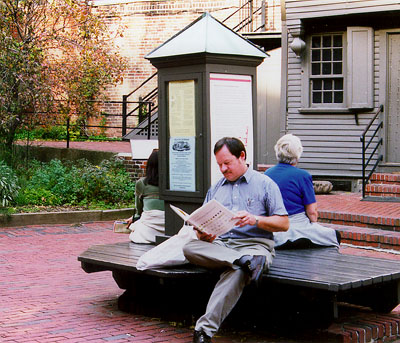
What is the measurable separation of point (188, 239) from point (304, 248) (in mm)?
1264

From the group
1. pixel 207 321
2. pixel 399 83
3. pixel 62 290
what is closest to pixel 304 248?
pixel 207 321

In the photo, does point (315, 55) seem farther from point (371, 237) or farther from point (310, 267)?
point (310, 267)

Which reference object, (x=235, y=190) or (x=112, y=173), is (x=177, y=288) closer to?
(x=235, y=190)

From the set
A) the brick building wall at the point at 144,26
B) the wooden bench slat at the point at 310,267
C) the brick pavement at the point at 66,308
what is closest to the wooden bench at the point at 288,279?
the wooden bench slat at the point at 310,267

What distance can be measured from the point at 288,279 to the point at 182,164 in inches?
75.3

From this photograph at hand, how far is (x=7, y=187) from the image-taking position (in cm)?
1305

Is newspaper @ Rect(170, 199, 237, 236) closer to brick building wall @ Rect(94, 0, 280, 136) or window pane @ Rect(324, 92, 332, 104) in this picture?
window pane @ Rect(324, 92, 332, 104)

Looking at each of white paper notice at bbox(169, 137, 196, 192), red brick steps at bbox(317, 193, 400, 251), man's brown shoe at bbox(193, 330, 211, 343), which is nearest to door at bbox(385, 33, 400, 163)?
red brick steps at bbox(317, 193, 400, 251)

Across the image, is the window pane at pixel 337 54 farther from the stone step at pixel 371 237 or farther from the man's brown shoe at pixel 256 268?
the man's brown shoe at pixel 256 268

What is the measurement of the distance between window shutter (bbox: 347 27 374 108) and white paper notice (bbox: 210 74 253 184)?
858 centimetres

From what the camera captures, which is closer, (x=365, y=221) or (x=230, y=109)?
(x=230, y=109)

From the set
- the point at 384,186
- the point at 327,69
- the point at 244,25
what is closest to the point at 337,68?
the point at 327,69

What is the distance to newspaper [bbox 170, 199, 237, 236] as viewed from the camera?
5090mm

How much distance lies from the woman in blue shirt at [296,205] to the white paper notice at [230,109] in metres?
0.37
